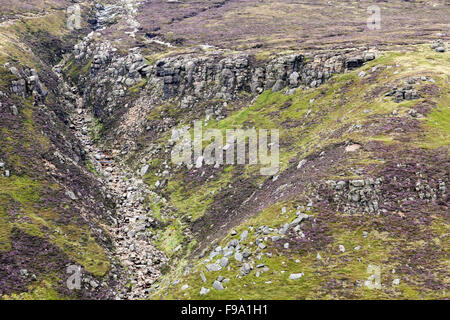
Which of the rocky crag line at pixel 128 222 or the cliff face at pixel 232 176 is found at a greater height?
the cliff face at pixel 232 176

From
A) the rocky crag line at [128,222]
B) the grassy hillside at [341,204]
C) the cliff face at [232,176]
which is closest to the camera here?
the grassy hillside at [341,204]

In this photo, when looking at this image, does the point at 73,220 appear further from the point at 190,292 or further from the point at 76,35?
the point at 76,35

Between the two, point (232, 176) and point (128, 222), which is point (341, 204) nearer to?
point (232, 176)

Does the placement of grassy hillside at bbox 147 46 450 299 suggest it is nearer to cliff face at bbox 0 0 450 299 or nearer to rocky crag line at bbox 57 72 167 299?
cliff face at bbox 0 0 450 299

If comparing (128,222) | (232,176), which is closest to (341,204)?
(232,176)

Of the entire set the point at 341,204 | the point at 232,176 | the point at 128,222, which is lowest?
the point at 128,222

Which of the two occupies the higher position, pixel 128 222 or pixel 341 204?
pixel 341 204

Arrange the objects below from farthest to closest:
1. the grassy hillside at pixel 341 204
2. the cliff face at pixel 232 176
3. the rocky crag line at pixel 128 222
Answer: the rocky crag line at pixel 128 222, the cliff face at pixel 232 176, the grassy hillside at pixel 341 204

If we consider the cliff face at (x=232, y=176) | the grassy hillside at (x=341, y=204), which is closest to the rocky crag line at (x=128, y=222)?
the cliff face at (x=232, y=176)

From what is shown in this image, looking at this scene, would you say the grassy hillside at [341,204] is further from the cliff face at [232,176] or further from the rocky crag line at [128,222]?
the rocky crag line at [128,222]

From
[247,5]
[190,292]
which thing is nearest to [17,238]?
[190,292]
